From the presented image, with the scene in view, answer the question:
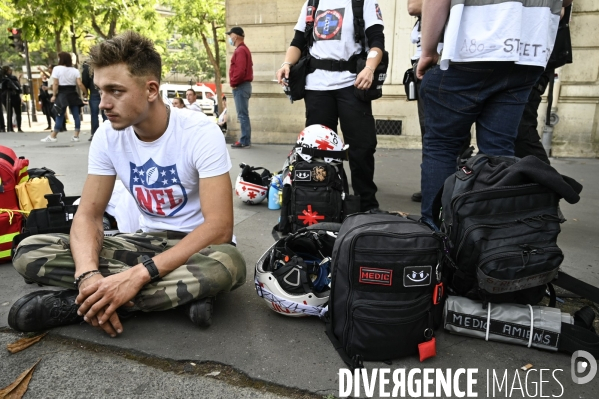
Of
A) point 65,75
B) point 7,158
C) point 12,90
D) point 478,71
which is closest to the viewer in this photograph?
point 478,71

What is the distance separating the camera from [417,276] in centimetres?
197

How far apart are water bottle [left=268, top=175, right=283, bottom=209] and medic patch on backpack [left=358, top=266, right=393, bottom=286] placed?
2.59 meters

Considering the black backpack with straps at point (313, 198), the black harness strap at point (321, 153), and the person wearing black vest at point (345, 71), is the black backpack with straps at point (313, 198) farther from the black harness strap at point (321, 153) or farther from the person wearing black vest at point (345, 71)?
the person wearing black vest at point (345, 71)

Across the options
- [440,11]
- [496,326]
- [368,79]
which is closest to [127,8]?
[368,79]

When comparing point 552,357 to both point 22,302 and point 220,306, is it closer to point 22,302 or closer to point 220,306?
point 220,306

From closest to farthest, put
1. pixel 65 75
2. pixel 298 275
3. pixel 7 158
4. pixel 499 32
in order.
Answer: pixel 298 275, pixel 499 32, pixel 7 158, pixel 65 75

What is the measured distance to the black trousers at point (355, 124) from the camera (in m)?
3.95

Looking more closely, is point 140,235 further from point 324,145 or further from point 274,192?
point 274,192

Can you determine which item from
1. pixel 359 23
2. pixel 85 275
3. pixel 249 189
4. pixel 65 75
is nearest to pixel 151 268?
pixel 85 275

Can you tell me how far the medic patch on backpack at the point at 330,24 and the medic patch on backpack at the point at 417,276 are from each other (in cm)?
255

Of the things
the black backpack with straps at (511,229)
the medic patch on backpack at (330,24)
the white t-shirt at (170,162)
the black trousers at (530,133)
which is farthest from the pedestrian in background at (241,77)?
the black backpack with straps at (511,229)

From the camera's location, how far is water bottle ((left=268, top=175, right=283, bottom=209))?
4496 millimetres

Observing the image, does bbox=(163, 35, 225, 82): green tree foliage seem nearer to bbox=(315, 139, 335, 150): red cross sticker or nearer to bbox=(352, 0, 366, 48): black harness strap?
bbox=(352, 0, 366, 48): black harness strap

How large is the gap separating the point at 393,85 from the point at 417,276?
6.92 metres
